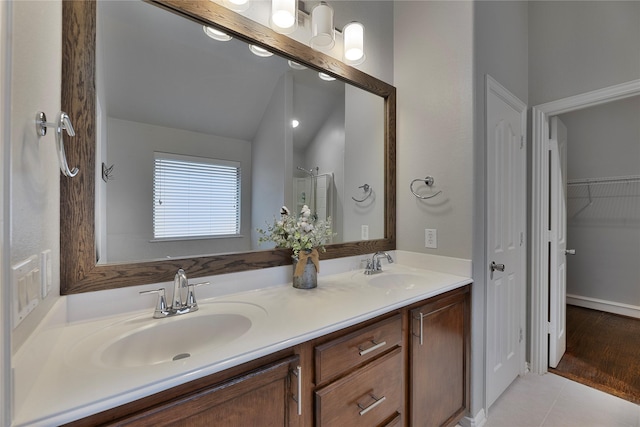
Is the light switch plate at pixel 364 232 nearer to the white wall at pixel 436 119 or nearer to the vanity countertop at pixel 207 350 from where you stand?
the white wall at pixel 436 119

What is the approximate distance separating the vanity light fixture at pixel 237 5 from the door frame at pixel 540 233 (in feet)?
6.90

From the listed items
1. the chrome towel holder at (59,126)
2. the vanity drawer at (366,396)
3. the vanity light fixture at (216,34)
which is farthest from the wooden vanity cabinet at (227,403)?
the vanity light fixture at (216,34)

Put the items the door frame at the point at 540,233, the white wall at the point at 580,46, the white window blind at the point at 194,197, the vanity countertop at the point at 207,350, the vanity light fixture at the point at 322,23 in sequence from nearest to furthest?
the vanity countertop at the point at 207,350 < the white window blind at the point at 194,197 < the vanity light fixture at the point at 322,23 < the white wall at the point at 580,46 < the door frame at the point at 540,233

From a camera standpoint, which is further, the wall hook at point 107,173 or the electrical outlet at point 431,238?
the electrical outlet at point 431,238

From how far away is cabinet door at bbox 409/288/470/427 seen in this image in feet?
4.30

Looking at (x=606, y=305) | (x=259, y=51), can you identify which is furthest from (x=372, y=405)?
(x=606, y=305)

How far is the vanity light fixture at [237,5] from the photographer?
4.20ft

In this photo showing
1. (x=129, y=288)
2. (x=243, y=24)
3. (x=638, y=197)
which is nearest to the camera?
(x=129, y=288)

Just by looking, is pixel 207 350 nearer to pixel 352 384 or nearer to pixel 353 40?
pixel 352 384

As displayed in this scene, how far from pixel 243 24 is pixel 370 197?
3.93ft

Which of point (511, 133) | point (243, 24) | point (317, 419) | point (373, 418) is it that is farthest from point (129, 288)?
point (511, 133)

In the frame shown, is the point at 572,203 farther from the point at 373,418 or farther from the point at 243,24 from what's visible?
the point at 243,24

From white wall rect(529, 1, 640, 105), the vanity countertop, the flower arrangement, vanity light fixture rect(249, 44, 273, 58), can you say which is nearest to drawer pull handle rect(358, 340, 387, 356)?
the vanity countertop

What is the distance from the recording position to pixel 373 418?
113 centimetres
